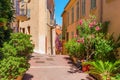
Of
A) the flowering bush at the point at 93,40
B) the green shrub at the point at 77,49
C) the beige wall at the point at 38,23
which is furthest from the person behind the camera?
the beige wall at the point at 38,23

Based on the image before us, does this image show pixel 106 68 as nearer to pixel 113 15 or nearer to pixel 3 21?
pixel 113 15

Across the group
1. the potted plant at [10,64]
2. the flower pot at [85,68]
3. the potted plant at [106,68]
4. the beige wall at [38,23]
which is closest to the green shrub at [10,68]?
the potted plant at [10,64]

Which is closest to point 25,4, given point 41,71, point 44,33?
point 44,33

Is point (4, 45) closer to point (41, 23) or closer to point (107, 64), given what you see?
point (107, 64)

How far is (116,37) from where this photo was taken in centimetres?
1231

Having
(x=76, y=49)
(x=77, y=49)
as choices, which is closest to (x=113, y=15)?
(x=77, y=49)

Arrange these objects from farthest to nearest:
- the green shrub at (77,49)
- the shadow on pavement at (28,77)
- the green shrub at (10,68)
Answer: the green shrub at (77,49)
the shadow on pavement at (28,77)
the green shrub at (10,68)

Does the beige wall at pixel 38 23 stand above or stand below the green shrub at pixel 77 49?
above

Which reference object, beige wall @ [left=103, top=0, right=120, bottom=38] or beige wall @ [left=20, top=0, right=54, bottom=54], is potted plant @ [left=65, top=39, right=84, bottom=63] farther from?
beige wall @ [left=20, top=0, right=54, bottom=54]

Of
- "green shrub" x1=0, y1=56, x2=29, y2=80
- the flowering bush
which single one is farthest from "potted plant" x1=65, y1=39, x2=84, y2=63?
"green shrub" x1=0, y1=56, x2=29, y2=80

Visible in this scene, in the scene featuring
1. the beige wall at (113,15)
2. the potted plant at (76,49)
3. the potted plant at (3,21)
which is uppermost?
the beige wall at (113,15)

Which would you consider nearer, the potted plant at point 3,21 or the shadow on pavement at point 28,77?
the potted plant at point 3,21

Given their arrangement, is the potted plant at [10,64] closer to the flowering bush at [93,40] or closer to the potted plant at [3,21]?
the potted plant at [3,21]

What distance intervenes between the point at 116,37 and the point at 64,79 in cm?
352
